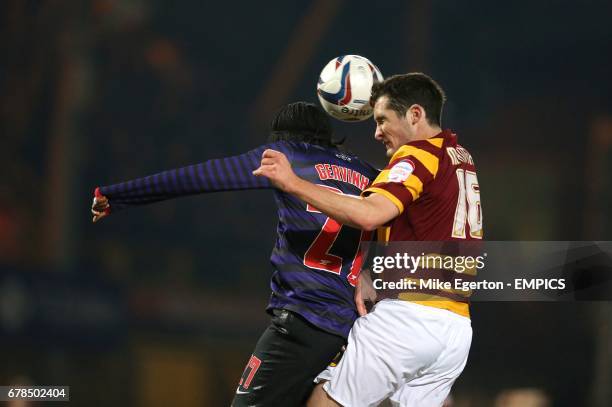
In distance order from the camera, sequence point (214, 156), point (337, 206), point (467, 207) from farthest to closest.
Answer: point (214, 156) < point (467, 207) < point (337, 206)

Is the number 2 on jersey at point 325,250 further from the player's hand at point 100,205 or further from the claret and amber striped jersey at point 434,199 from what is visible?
the player's hand at point 100,205

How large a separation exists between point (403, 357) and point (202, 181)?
0.97 meters

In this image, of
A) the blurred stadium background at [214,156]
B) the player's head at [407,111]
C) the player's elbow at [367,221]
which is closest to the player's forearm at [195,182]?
the player's head at [407,111]

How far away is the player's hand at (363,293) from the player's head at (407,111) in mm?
559

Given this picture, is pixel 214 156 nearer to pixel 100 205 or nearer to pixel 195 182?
pixel 100 205

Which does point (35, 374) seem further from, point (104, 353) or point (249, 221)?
point (249, 221)

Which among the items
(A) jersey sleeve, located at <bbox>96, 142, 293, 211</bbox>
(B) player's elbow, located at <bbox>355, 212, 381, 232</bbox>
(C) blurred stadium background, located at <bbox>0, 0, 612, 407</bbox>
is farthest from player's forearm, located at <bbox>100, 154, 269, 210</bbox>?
(C) blurred stadium background, located at <bbox>0, 0, 612, 407</bbox>

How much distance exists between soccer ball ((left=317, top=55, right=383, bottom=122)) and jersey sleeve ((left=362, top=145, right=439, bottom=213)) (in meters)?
0.79

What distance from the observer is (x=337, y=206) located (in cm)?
235

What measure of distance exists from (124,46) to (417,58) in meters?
2.88

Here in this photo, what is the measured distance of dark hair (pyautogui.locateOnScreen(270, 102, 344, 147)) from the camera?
10.0 feet

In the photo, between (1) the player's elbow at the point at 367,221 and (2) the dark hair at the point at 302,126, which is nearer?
(1) the player's elbow at the point at 367,221

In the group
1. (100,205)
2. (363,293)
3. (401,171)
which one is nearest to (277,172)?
(401,171)

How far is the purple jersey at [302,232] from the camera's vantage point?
291 cm
